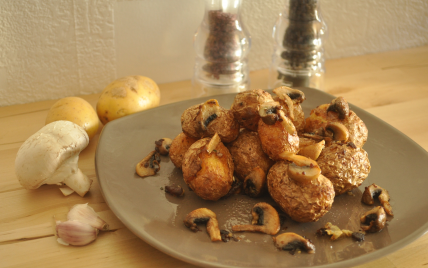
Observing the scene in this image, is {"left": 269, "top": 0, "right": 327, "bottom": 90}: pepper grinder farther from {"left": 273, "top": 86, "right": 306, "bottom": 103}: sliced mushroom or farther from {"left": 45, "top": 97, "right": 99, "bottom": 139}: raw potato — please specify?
{"left": 45, "top": 97, "right": 99, "bottom": 139}: raw potato

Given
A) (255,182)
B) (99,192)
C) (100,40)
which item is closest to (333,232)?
(255,182)

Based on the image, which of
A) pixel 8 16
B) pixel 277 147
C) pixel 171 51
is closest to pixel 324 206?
pixel 277 147

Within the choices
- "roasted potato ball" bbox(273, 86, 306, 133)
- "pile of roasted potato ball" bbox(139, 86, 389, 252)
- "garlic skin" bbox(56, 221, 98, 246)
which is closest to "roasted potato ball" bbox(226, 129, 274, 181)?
"pile of roasted potato ball" bbox(139, 86, 389, 252)

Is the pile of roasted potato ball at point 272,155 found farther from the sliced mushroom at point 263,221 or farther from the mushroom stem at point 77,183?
the mushroom stem at point 77,183

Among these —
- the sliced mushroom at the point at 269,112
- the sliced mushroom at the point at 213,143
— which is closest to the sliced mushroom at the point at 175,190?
the sliced mushroom at the point at 213,143

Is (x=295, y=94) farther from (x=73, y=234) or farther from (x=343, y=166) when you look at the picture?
(x=73, y=234)

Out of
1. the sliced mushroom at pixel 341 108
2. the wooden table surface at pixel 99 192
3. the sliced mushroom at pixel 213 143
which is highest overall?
the sliced mushroom at pixel 341 108
